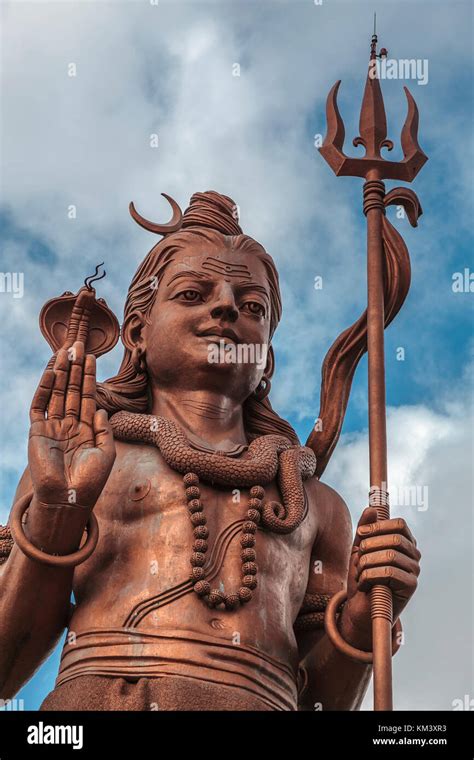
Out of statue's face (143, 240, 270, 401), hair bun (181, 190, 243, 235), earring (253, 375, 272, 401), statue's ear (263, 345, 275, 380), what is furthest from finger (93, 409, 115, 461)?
hair bun (181, 190, 243, 235)

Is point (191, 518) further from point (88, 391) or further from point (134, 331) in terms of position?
point (134, 331)

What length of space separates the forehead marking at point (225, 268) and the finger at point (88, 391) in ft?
5.43

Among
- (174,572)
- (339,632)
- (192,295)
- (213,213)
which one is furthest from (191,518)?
(213,213)

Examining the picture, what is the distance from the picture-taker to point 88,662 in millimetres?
13734

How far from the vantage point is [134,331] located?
51.9ft

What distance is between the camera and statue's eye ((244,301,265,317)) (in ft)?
50.9

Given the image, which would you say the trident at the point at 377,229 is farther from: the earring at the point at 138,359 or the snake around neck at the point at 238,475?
the earring at the point at 138,359

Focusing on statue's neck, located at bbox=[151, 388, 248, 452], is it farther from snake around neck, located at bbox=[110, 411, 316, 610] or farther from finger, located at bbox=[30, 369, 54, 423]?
finger, located at bbox=[30, 369, 54, 423]

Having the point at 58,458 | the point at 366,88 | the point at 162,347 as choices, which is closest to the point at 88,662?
the point at 58,458

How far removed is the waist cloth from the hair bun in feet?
13.1

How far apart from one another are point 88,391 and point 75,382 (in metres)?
0.14

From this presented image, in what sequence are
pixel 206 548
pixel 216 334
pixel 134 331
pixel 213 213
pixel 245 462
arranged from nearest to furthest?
pixel 206 548
pixel 245 462
pixel 216 334
pixel 134 331
pixel 213 213

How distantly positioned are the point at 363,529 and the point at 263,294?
290 cm
